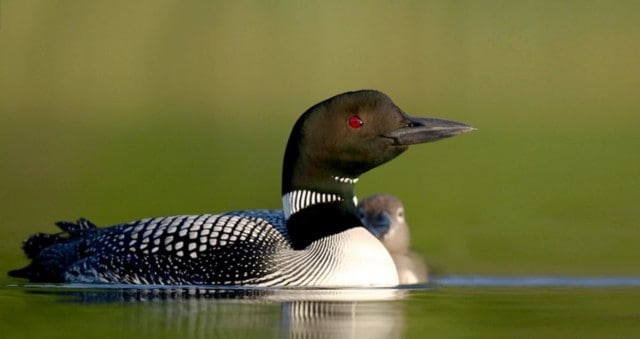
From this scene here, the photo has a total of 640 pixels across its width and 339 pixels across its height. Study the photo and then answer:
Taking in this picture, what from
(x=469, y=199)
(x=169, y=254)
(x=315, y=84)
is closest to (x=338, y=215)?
(x=169, y=254)

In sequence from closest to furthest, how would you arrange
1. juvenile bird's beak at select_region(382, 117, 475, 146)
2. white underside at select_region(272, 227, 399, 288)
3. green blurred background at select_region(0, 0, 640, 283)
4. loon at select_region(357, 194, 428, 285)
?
white underside at select_region(272, 227, 399, 288) < juvenile bird's beak at select_region(382, 117, 475, 146) < loon at select_region(357, 194, 428, 285) < green blurred background at select_region(0, 0, 640, 283)

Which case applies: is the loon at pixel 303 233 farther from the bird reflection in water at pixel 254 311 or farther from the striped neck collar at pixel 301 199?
the bird reflection in water at pixel 254 311

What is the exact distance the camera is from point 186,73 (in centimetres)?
1764

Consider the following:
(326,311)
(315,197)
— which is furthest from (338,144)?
(326,311)

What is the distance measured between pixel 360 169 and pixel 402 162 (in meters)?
A: 5.79

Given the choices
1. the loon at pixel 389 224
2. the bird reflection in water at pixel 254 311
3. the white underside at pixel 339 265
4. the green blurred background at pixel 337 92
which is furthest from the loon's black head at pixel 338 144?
the loon at pixel 389 224

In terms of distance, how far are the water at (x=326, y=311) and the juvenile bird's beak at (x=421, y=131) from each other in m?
0.63

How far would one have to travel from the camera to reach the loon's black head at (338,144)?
7996 millimetres

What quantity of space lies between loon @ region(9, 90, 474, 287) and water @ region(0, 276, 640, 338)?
0.11 m

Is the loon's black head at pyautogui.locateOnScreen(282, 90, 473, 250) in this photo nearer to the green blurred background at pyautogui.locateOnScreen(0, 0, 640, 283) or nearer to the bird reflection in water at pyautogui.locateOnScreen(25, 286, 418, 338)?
the bird reflection in water at pyautogui.locateOnScreen(25, 286, 418, 338)

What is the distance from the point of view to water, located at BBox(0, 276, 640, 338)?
21.0 ft

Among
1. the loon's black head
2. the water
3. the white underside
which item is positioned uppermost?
the loon's black head

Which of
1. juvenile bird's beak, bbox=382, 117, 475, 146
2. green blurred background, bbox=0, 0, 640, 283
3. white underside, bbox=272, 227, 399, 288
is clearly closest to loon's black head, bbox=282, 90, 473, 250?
juvenile bird's beak, bbox=382, 117, 475, 146

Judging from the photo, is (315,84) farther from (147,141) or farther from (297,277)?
(297,277)
